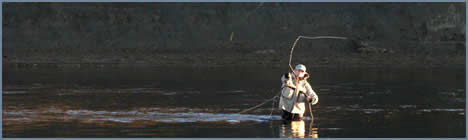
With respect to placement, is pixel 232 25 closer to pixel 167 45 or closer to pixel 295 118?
pixel 167 45

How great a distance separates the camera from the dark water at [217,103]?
15.0m

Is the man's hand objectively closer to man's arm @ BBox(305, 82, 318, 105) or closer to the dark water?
man's arm @ BBox(305, 82, 318, 105)

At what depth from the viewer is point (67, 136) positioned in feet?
46.5

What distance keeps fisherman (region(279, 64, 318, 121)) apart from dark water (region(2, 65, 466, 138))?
319 mm

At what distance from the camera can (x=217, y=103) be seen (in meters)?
20.0

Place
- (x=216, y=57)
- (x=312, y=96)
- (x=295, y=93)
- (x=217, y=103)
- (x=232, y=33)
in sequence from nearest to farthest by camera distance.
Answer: (x=312, y=96)
(x=295, y=93)
(x=217, y=103)
(x=216, y=57)
(x=232, y=33)

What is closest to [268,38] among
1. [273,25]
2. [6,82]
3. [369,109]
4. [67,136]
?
[273,25]

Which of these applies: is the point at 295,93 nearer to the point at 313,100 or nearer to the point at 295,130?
the point at 313,100

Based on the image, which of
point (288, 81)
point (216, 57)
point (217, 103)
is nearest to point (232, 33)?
point (216, 57)

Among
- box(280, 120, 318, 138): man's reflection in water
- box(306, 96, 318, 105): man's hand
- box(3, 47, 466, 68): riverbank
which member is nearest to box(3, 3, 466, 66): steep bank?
box(3, 47, 466, 68): riverbank

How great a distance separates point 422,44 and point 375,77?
12185 millimetres

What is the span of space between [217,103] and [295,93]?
4.30 metres

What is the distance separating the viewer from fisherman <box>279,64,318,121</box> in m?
15.9

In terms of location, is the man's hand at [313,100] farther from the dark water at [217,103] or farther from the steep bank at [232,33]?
the steep bank at [232,33]
